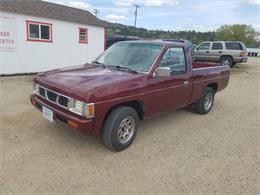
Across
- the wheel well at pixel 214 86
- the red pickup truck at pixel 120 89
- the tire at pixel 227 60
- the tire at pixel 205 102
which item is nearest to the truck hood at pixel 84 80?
the red pickup truck at pixel 120 89

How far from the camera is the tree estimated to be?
2484 inches

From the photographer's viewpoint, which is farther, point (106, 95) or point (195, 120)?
point (195, 120)

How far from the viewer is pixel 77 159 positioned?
3.45 m

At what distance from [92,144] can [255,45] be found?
7524 centimetres

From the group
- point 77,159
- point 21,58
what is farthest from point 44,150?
point 21,58

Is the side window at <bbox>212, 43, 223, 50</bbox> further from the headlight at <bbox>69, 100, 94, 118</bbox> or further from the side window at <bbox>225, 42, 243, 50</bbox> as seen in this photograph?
the headlight at <bbox>69, 100, 94, 118</bbox>

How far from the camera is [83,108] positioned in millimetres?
3111

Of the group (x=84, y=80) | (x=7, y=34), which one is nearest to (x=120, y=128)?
(x=84, y=80)

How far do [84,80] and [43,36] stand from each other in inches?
386

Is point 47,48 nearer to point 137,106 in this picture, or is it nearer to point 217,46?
point 137,106

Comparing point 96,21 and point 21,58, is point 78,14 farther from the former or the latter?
point 21,58

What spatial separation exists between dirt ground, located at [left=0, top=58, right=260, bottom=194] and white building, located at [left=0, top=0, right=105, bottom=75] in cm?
654

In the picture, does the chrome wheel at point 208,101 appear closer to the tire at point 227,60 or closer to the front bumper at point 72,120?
the front bumper at point 72,120

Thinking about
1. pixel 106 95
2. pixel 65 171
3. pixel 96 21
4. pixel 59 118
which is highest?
pixel 96 21
